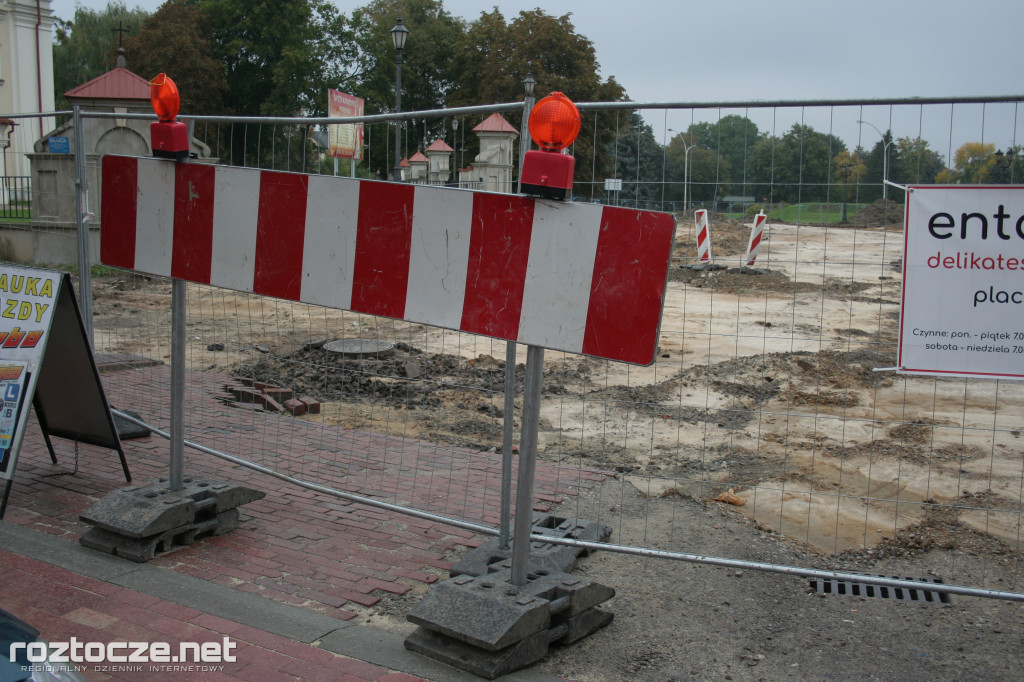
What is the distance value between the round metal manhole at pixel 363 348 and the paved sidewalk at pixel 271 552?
268cm

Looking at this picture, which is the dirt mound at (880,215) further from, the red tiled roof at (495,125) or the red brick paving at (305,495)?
the red brick paving at (305,495)

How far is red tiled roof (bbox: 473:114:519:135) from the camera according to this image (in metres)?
4.47

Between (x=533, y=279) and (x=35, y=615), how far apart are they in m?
2.73

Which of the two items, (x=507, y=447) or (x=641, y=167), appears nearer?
(x=641, y=167)

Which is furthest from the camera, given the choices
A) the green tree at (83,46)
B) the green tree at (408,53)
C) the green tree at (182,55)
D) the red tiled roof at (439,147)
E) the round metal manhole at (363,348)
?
the green tree at (83,46)

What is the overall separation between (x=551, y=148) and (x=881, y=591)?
109 inches

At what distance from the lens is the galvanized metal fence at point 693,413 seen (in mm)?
3926

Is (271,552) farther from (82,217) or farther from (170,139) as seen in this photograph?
(82,217)

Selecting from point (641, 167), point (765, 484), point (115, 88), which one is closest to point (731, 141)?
point (641, 167)

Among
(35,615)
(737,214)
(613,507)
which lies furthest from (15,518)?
(737,214)

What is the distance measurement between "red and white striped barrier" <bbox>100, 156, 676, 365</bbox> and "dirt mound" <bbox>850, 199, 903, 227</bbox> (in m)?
1.25

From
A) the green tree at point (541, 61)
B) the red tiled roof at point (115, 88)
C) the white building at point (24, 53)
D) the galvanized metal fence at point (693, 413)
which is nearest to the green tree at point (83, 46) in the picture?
the white building at point (24, 53)

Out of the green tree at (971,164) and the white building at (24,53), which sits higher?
the white building at (24,53)

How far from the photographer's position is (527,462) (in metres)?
3.55
